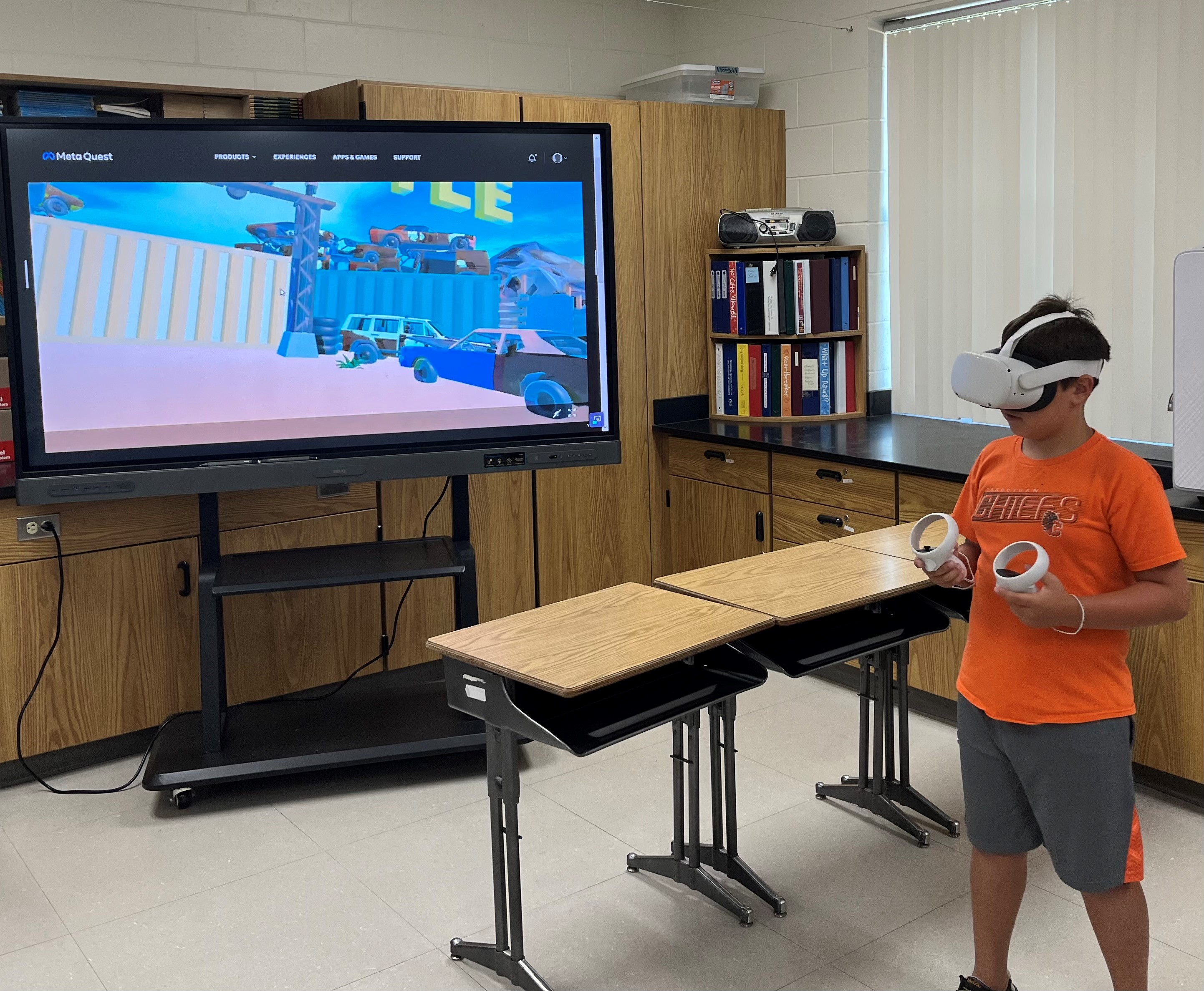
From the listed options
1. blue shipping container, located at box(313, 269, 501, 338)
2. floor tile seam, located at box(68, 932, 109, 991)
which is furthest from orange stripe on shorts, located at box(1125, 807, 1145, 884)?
blue shipping container, located at box(313, 269, 501, 338)

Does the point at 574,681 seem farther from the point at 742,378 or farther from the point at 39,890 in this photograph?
the point at 742,378

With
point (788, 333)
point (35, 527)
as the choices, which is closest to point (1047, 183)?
point (788, 333)

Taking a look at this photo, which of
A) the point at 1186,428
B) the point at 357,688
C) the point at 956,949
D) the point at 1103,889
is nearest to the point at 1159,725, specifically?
the point at 1186,428

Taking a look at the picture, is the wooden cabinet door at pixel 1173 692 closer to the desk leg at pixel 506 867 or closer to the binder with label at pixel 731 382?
the desk leg at pixel 506 867

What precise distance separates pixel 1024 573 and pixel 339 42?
11.2ft

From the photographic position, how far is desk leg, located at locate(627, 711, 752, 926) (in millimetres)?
2564

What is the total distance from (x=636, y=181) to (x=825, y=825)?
96.5 inches

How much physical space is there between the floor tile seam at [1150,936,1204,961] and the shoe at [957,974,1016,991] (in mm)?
497

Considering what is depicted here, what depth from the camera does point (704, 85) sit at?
176 inches

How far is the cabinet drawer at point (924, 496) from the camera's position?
3434 millimetres

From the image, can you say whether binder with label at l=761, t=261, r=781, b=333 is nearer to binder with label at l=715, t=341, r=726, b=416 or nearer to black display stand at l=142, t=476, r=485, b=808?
binder with label at l=715, t=341, r=726, b=416

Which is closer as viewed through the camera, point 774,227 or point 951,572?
point 951,572

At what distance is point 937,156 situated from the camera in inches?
169

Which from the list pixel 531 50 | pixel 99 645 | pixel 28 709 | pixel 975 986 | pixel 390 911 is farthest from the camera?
pixel 531 50
